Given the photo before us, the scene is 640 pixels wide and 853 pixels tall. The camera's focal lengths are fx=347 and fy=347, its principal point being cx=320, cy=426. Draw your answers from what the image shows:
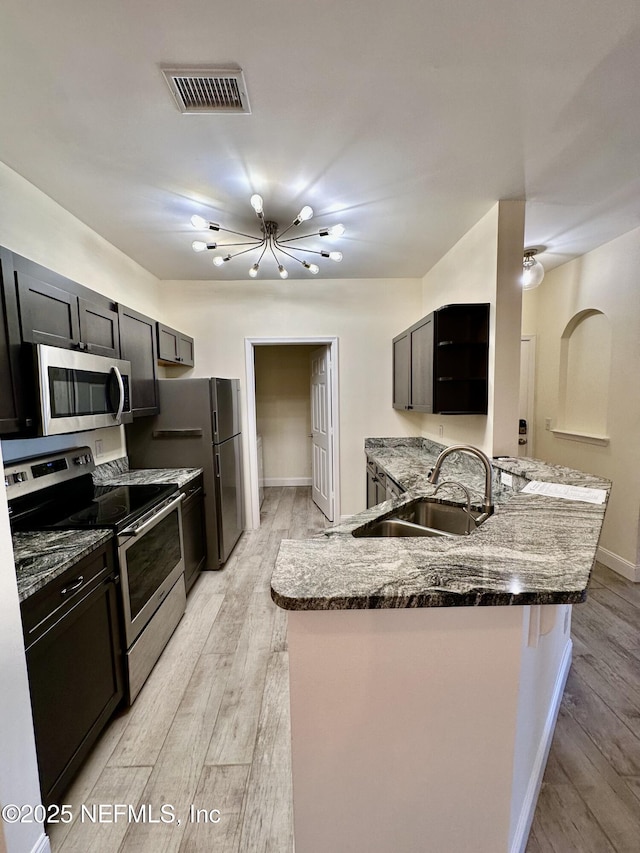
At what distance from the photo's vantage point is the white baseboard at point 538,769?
107 centimetres

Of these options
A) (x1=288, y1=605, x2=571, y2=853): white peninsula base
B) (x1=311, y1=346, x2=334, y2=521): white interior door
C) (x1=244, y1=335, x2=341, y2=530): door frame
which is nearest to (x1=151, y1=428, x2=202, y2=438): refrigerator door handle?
(x1=244, y1=335, x2=341, y2=530): door frame

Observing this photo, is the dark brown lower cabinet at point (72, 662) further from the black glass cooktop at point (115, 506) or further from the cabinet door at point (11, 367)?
the cabinet door at point (11, 367)

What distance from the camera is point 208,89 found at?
140 centimetres

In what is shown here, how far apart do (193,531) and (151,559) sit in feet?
2.65

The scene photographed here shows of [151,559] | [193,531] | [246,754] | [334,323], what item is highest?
[334,323]

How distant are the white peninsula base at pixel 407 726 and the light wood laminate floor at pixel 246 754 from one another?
49cm

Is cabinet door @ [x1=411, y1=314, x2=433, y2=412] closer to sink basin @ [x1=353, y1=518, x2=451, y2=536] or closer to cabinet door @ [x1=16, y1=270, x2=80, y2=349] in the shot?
sink basin @ [x1=353, y1=518, x2=451, y2=536]

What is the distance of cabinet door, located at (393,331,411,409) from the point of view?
10.7ft

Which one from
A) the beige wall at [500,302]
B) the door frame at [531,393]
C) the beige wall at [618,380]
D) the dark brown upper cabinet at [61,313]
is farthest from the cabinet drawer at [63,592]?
the door frame at [531,393]

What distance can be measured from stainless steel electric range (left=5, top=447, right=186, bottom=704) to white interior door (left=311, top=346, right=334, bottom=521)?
2058 mm

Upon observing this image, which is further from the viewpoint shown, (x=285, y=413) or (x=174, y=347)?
(x=285, y=413)

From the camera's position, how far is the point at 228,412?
3.37 m

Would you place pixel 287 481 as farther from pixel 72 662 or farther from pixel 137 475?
pixel 72 662

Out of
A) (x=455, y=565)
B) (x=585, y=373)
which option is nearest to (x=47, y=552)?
(x=455, y=565)
